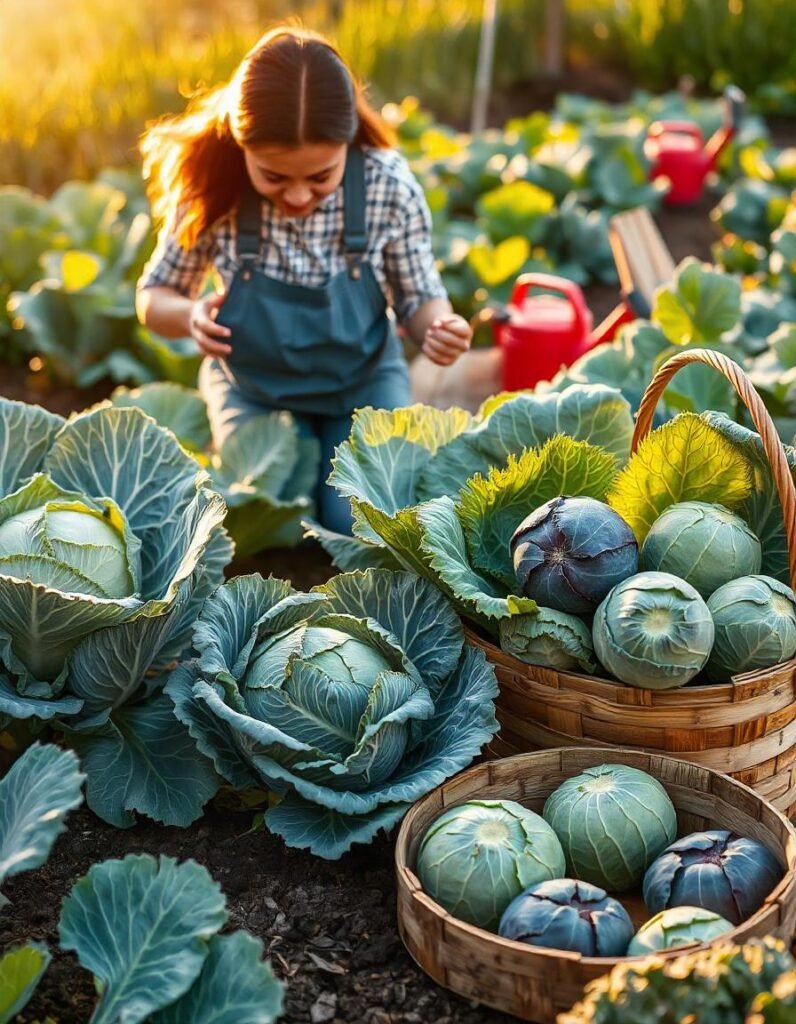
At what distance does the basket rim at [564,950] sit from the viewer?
1.88 meters

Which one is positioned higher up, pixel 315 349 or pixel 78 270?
pixel 315 349

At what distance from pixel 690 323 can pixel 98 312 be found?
2.26 m

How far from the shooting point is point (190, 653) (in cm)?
291

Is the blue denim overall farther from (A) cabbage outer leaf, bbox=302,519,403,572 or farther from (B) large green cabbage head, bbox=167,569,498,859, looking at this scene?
(B) large green cabbage head, bbox=167,569,498,859

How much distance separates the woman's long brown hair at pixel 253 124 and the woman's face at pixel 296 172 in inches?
1.3

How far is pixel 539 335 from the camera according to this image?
172 inches

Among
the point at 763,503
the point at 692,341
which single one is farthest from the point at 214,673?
the point at 692,341

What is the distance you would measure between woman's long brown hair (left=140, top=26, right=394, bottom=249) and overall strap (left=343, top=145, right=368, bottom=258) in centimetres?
7

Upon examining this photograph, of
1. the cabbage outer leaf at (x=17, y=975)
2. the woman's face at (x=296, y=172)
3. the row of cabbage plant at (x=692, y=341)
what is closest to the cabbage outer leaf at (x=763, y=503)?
the row of cabbage plant at (x=692, y=341)

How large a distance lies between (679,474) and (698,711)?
536 millimetres

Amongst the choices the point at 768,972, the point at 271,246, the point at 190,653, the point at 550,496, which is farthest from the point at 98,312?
the point at 768,972

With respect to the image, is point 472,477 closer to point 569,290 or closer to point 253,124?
point 253,124

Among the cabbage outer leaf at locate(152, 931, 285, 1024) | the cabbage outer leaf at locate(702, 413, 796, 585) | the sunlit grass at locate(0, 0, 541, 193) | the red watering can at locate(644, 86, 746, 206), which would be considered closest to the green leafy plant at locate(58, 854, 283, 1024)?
the cabbage outer leaf at locate(152, 931, 285, 1024)

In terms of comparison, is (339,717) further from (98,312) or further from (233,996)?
(98,312)
